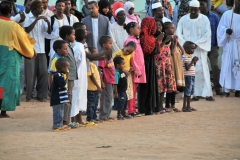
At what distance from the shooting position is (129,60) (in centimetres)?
1358

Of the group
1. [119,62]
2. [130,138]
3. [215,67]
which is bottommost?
[130,138]

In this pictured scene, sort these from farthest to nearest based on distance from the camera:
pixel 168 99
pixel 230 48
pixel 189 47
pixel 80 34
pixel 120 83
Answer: pixel 230 48 < pixel 168 99 < pixel 189 47 < pixel 120 83 < pixel 80 34

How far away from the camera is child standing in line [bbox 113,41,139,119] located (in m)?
13.3

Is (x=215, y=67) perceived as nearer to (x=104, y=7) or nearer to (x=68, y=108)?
(x=104, y=7)

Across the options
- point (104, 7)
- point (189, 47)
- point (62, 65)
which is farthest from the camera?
point (104, 7)

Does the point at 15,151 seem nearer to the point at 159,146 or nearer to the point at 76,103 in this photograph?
the point at 159,146

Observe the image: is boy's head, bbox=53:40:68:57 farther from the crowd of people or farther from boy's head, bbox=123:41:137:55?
boy's head, bbox=123:41:137:55

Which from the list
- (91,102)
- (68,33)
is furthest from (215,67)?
(68,33)

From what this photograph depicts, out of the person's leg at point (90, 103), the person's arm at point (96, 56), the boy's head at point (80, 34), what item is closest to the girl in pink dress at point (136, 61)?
the person's leg at point (90, 103)

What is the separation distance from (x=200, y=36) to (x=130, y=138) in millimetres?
Answer: 7493

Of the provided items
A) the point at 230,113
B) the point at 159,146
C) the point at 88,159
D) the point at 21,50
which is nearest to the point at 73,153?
the point at 88,159

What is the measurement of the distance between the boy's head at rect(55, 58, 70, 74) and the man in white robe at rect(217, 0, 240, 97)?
7580 millimetres

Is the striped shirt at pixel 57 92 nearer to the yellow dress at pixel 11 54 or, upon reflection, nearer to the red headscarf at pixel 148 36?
the yellow dress at pixel 11 54

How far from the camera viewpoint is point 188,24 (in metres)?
17.3
